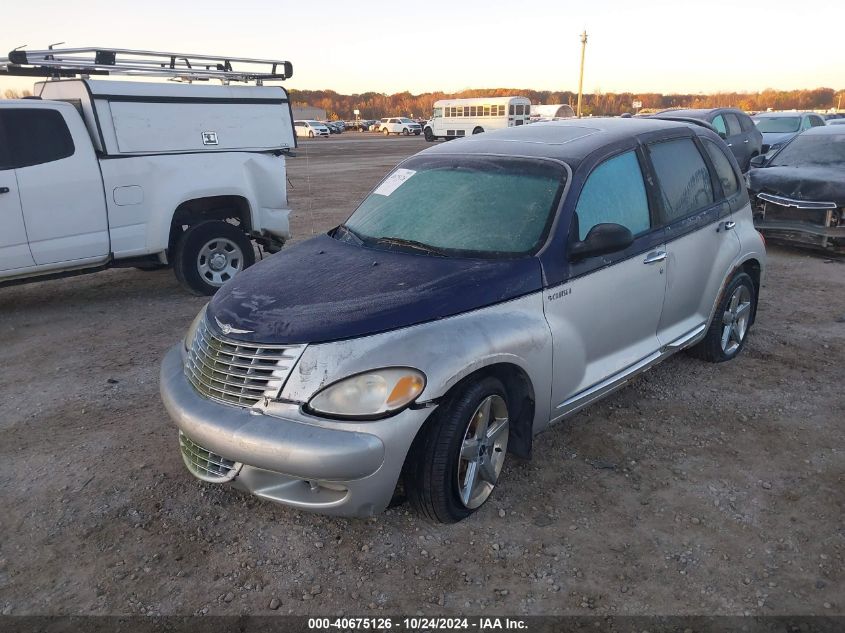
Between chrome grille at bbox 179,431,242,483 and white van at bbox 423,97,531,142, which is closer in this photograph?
chrome grille at bbox 179,431,242,483

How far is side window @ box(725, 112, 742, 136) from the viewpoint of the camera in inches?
569

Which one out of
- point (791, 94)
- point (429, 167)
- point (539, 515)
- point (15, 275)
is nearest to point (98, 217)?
point (15, 275)

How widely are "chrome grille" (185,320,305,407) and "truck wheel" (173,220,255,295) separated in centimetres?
405

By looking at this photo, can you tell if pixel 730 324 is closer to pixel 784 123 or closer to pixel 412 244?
pixel 412 244

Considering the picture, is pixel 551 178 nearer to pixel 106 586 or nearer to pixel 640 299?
pixel 640 299

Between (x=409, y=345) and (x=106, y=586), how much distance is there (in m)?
1.66

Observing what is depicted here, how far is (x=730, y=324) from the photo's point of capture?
199 inches

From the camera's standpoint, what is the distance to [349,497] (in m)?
2.79

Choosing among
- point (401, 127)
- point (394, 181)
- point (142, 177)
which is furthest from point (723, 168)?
point (401, 127)

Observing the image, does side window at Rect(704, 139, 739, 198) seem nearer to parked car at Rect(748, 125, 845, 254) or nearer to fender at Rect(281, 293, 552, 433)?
fender at Rect(281, 293, 552, 433)

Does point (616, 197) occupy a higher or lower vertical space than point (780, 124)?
lower

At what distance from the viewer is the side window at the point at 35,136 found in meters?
6.05

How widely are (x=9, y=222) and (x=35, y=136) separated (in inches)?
33.6

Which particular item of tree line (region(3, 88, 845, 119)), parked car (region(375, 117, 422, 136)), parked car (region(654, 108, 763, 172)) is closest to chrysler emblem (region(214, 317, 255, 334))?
parked car (region(654, 108, 763, 172))
